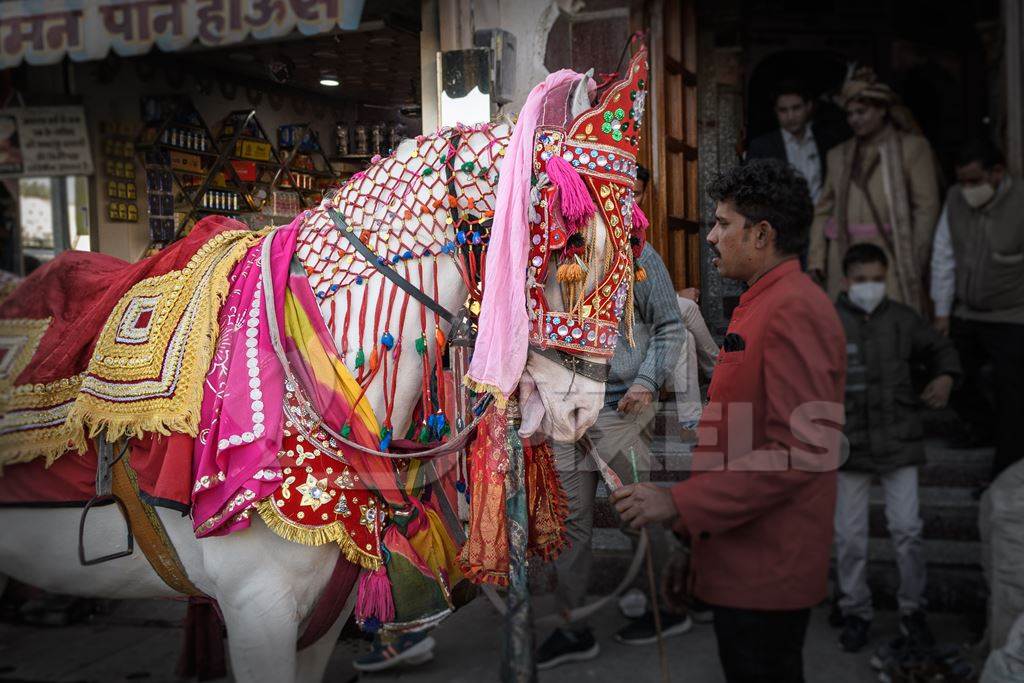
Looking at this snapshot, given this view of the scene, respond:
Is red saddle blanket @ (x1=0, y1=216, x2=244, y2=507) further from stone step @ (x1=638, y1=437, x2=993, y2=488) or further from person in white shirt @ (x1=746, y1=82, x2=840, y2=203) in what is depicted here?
stone step @ (x1=638, y1=437, x2=993, y2=488)

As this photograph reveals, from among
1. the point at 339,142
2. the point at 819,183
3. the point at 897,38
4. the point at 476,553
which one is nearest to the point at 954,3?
the point at 897,38

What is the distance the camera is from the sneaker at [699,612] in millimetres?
1782

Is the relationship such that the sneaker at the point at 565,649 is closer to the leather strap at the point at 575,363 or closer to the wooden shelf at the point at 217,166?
the leather strap at the point at 575,363

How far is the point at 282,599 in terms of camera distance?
5.30 ft

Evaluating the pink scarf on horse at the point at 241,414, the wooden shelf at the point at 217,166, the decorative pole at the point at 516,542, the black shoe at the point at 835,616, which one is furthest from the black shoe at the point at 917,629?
the wooden shelf at the point at 217,166

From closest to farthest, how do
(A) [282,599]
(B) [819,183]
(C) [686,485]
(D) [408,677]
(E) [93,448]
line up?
(C) [686,485]
(A) [282,599]
(E) [93,448]
(D) [408,677]
(B) [819,183]

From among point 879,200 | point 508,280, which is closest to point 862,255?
point 879,200

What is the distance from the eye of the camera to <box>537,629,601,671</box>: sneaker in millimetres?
2877

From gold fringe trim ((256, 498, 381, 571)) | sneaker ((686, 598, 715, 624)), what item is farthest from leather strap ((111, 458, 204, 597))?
sneaker ((686, 598, 715, 624))

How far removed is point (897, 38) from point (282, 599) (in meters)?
5.73

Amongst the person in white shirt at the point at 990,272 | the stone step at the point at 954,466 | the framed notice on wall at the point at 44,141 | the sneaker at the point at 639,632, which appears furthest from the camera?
the stone step at the point at 954,466

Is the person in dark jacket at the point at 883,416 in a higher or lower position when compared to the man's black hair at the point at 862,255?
lower

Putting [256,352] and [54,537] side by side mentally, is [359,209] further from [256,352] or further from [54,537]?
[54,537]

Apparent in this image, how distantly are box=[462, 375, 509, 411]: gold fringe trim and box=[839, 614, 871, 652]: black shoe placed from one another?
1.57m
